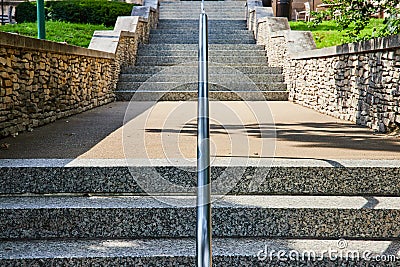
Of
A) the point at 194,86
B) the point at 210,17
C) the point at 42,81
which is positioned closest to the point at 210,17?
the point at 210,17

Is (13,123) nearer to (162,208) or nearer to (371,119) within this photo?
(162,208)

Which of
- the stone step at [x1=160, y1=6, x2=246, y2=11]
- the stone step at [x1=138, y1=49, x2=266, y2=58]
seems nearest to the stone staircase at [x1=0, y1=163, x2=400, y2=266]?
the stone step at [x1=138, y1=49, x2=266, y2=58]

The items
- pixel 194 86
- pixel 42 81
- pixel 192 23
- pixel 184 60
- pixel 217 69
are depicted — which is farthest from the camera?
pixel 192 23

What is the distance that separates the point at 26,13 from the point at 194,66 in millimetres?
5450

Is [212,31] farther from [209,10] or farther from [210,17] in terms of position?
[209,10]

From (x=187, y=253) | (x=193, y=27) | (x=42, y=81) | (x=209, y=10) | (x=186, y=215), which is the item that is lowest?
(x=187, y=253)

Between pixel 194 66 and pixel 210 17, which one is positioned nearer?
pixel 194 66

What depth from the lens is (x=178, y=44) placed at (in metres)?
11.6

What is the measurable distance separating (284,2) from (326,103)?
5757 millimetres

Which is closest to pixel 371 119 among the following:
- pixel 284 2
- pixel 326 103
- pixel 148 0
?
pixel 326 103

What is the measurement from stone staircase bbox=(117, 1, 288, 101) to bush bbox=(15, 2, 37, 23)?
302 centimetres

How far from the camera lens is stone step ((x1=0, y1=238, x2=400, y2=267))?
2.97m

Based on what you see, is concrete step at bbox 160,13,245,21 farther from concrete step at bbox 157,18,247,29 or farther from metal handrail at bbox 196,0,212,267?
metal handrail at bbox 196,0,212,267

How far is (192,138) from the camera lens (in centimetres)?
508
